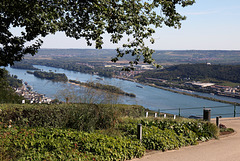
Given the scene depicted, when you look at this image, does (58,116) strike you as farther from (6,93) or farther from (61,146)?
(6,93)

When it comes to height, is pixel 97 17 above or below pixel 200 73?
above

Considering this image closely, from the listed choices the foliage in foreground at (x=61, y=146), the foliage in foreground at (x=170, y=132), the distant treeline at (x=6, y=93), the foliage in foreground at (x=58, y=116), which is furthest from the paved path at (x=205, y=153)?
the distant treeline at (x=6, y=93)

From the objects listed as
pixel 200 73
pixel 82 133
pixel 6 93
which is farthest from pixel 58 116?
pixel 200 73

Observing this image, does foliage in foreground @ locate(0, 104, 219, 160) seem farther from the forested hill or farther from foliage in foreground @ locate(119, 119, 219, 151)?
the forested hill

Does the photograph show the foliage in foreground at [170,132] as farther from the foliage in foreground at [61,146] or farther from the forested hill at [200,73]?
the forested hill at [200,73]

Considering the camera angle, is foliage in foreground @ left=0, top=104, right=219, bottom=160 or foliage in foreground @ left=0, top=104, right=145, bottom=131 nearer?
foliage in foreground @ left=0, top=104, right=219, bottom=160

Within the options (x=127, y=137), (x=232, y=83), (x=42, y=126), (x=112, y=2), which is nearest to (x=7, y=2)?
(x=112, y=2)

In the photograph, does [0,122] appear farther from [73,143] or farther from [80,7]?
[80,7]

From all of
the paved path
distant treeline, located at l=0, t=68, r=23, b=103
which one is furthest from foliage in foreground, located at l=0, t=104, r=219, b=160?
distant treeline, located at l=0, t=68, r=23, b=103
